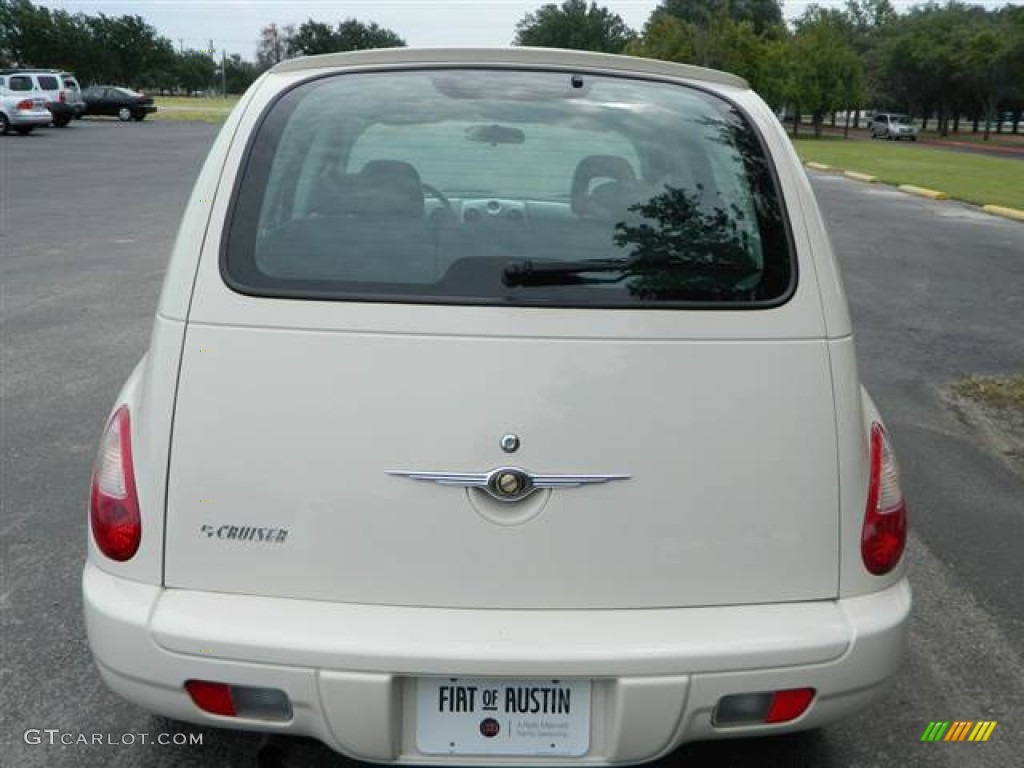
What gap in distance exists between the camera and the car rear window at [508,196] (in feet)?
7.29

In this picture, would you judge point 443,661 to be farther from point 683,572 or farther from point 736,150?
point 736,150

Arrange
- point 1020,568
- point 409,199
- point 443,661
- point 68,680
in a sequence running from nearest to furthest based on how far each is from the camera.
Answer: point 443,661, point 409,199, point 68,680, point 1020,568

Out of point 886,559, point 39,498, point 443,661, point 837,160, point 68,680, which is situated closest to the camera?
point 443,661

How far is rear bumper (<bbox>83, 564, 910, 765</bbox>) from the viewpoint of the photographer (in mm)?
2016

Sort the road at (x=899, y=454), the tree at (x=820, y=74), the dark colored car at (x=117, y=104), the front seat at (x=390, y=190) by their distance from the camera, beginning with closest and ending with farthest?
the front seat at (x=390, y=190) → the road at (x=899, y=454) → the dark colored car at (x=117, y=104) → the tree at (x=820, y=74)

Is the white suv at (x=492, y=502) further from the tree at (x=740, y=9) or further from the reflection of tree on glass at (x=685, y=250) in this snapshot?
the tree at (x=740, y=9)

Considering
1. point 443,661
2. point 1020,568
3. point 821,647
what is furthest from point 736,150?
point 1020,568

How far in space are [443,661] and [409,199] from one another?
3.58 feet

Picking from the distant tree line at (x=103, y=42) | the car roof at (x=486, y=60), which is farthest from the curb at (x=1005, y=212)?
the distant tree line at (x=103, y=42)

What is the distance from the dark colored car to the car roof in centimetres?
4902

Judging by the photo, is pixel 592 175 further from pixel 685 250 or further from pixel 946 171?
pixel 946 171

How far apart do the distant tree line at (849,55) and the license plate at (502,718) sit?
55.1 m

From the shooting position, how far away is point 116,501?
2.22 metres

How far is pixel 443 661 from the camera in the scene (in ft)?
6.57
